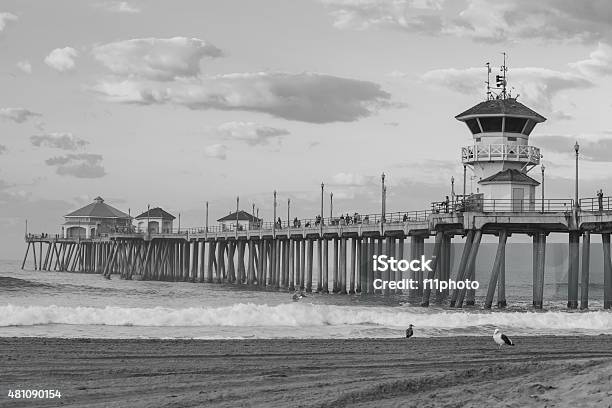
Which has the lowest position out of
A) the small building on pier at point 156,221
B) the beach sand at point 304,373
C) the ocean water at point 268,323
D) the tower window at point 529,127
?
the ocean water at point 268,323

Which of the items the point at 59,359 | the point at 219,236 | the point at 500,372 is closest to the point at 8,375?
the point at 59,359

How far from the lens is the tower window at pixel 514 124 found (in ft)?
151

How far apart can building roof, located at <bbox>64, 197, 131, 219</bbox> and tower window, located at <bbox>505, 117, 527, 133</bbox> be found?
7560cm

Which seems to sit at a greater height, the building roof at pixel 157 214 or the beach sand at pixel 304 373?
the building roof at pixel 157 214

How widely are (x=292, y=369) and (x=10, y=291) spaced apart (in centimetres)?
4134

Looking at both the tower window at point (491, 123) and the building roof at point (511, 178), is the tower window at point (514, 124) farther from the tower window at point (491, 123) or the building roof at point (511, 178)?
the building roof at point (511, 178)

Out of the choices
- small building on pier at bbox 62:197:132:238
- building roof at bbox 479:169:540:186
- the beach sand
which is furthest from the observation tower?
small building on pier at bbox 62:197:132:238

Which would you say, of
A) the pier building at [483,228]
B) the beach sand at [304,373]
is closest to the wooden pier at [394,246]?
the pier building at [483,228]

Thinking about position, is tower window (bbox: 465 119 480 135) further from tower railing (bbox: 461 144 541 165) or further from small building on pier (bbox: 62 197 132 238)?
small building on pier (bbox: 62 197 132 238)

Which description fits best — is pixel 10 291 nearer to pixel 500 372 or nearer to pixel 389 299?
pixel 389 299

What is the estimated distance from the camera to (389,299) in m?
49.2

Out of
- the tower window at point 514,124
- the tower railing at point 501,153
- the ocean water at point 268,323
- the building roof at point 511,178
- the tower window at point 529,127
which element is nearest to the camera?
the ocean water at point 268,323

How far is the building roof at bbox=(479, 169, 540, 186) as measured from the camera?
44.0 metres

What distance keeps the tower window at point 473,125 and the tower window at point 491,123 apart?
38cm
